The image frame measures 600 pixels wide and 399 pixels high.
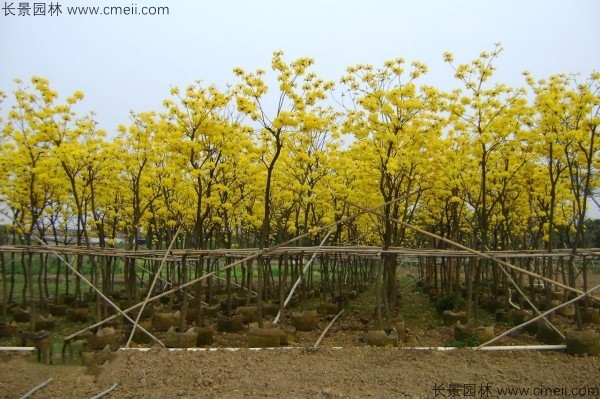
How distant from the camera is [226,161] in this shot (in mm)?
8336

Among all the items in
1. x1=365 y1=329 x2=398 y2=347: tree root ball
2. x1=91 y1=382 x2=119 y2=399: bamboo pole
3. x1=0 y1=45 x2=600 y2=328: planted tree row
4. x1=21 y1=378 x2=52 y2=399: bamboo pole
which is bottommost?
x1=91 y1=382 x2=119 y2=399: bamboo pole

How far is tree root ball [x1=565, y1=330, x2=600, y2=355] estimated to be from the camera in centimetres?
627

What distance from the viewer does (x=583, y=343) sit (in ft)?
20.6

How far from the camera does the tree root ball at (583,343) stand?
6.27 m

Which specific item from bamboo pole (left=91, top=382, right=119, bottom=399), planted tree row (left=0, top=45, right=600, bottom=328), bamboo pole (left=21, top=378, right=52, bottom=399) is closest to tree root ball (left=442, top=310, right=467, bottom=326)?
planted tree row (left=0, top=45, right=600, bottom=328)

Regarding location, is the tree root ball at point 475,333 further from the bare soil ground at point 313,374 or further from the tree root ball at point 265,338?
the tree root ball at point 265,338

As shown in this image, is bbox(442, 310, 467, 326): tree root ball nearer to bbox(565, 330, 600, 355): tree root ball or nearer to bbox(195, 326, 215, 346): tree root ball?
bbox(565, 330, 600, 355): tree root ball

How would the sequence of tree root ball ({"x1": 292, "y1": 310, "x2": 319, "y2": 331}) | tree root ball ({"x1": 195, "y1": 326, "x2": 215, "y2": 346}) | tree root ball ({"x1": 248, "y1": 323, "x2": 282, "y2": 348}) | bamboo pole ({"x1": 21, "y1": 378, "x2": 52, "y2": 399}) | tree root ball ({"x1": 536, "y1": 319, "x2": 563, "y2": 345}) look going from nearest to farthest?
bamboo pole ({"x1": 21, "y1": 378, "x2": 52, "y2": 399})
tree root ball ({"x1": 248, "y1": 323, "x2": 282, "y2": 348})
tree root ball ({"x1": 536, "y1": 319, "x2": 563, "y2": 345})
tree root ball ({"x1": 195, "y1": 326, "x2": 215, "y2": 346})
tree root ball ({"x1": 292, "y1": 310, "x2": 319, "y2": 331})

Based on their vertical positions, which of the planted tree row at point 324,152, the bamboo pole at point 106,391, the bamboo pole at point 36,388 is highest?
the planted tree row at point 324,152

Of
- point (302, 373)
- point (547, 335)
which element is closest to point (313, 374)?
point (302, 373)

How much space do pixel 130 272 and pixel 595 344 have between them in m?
7.41

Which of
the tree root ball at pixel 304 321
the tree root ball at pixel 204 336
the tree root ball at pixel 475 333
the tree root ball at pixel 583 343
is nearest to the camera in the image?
the tree root ball at pixel 583 343

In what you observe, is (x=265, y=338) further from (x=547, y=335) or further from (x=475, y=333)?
(x=547, y=335)

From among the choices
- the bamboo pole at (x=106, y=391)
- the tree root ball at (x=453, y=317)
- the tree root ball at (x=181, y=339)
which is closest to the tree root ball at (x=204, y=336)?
the tree root ball at (x=181, y=339)
